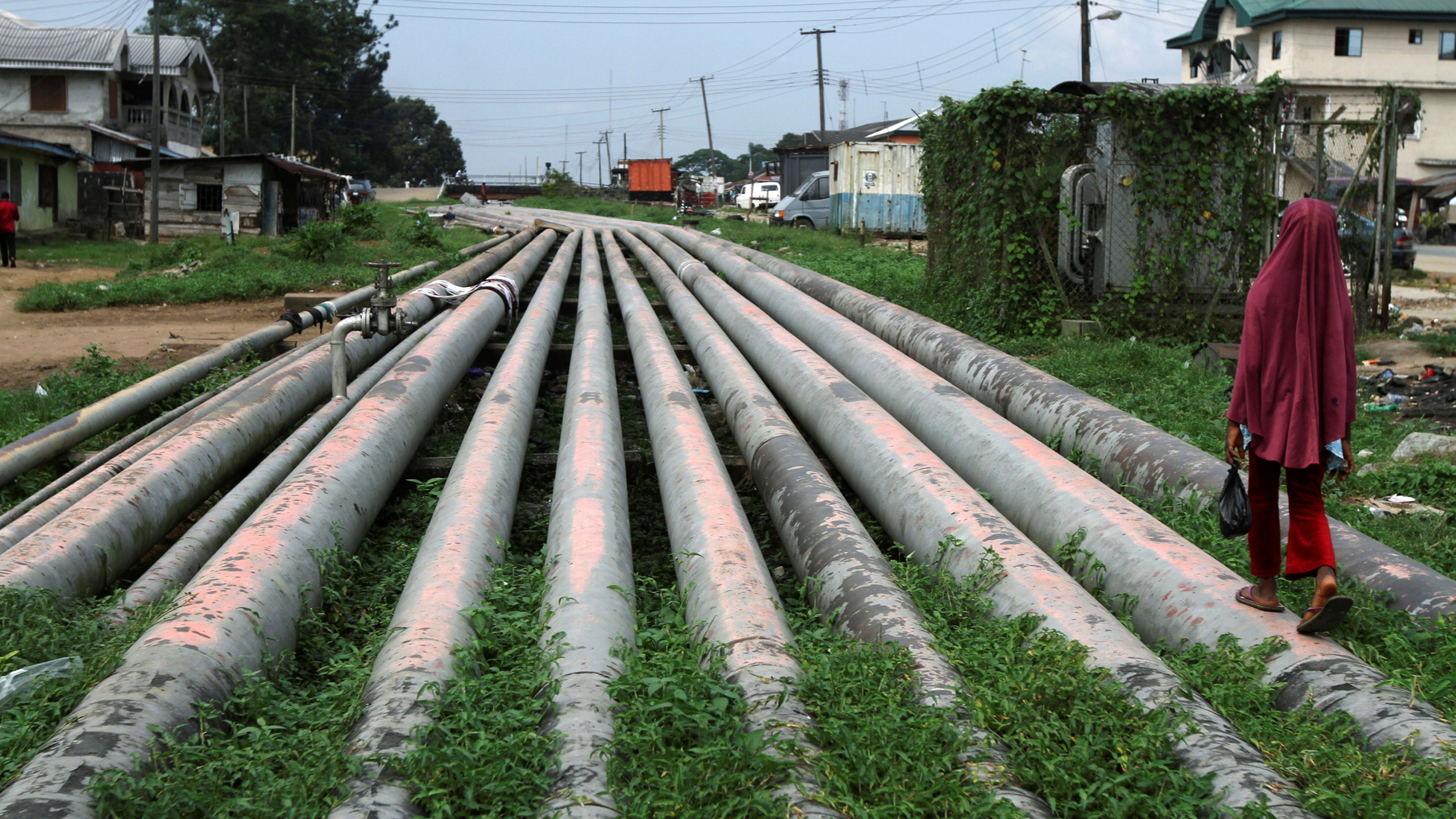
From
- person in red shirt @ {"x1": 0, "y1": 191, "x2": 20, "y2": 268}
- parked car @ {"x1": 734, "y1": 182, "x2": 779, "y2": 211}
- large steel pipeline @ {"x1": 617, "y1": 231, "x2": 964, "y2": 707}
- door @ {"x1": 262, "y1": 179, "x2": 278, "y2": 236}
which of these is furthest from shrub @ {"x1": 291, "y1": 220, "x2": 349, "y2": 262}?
parked car @ {"x1": 734, "y1": 182, "x2": 779, "y2": 211}

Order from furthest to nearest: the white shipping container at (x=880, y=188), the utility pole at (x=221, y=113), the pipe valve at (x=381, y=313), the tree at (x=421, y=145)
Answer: the tree at (x=421, y=145), the utility pole at (x=221, y=113), the white shipping container at (x=880, y=188), the pipe valve at (x=381, y=313)

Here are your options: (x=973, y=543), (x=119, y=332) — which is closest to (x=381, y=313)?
(x=973, y=543)

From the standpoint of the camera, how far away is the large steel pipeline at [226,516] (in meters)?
3.26

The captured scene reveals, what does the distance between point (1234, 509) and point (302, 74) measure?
2368 inches

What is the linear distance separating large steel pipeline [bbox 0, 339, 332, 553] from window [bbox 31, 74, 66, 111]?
32823 mm

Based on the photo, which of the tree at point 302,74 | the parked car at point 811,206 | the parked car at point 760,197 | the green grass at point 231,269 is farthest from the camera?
the tree at point 302,74

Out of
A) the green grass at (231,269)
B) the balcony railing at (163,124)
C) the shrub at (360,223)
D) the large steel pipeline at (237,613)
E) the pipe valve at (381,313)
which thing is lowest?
the large steel pipeline at (237,613)

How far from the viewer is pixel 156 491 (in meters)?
3.87

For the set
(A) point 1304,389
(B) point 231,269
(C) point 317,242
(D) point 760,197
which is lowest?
(A) point 1304,389

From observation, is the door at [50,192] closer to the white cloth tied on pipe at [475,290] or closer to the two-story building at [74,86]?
the two-story building at [74,86]

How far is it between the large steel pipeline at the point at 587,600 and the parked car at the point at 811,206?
888 inches

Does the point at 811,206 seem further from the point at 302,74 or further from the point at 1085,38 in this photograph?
the point at 302,74

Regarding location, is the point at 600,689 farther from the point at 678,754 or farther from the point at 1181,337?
the point at 1181,337

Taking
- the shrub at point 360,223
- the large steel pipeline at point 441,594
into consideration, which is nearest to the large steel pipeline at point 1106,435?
the large steel pipeline at point 441,594
